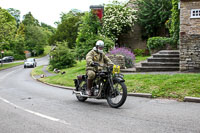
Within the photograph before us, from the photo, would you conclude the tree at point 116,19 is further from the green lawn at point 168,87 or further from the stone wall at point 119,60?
the green lawn at point 168,87

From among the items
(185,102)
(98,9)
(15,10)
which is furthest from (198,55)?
(15,10)

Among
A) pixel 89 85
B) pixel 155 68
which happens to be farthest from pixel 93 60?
pixel 155 68

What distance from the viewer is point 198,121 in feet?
16.3

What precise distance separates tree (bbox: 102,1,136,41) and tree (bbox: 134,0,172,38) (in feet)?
4.61

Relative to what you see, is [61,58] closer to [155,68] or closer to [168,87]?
[155,68]

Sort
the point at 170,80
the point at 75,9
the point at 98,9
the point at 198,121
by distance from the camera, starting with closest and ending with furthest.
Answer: the point at 198,121 < the point at 170,80 < the point at 98,9 < the point at 75,9

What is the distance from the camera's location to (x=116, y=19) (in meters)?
32.5

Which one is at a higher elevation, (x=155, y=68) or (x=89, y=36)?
(x=89, y=36)

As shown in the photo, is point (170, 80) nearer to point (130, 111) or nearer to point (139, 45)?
point (130, 111)

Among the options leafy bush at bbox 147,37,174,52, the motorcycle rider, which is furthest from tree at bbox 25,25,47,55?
the motorcycle rider

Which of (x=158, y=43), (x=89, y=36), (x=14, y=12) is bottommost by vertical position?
(x=158, y=43)

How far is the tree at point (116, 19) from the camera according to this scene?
32.1m

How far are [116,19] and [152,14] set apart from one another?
16.5 feet

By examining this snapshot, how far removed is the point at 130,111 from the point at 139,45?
29.2m
